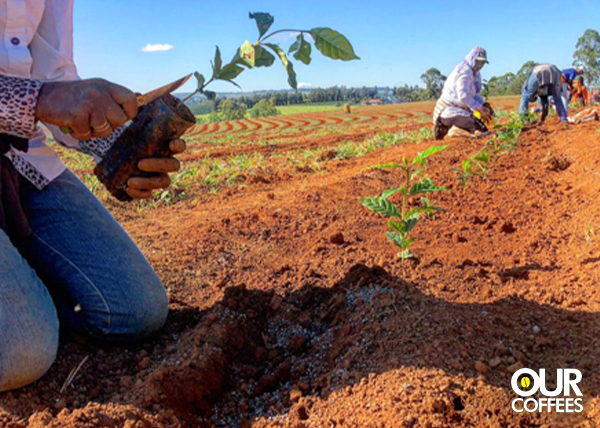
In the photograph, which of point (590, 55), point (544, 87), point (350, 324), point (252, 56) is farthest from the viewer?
point (590, 55)

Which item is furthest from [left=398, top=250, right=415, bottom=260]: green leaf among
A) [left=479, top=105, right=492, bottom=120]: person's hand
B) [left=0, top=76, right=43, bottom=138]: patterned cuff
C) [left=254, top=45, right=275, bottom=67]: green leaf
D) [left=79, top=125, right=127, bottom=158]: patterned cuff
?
[left=479, top=105, right=492, bottom=120]: person's hand

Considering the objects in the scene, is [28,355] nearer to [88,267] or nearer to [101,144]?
[88,267]

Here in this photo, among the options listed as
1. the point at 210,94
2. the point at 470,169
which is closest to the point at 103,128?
the point at 210,94

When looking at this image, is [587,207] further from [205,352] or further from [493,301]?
[205,352]

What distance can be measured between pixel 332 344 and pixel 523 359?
580 mm

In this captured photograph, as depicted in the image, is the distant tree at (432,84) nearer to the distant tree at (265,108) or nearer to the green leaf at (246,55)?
the distant tree at (265,108)

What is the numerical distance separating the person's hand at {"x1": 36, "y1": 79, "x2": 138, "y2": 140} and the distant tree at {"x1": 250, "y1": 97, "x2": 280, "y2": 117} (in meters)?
33.9

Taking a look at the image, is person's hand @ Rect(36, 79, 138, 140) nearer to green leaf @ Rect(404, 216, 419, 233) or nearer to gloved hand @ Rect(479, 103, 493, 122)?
green leaf @ Rect(404, 216, 419, 233)

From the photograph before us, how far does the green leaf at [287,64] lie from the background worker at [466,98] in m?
4.86

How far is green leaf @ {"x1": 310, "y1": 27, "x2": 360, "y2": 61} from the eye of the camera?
1858 mm

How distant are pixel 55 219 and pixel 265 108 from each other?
34645 millimetres

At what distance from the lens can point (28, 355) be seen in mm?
1437

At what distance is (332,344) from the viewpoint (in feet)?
5.45

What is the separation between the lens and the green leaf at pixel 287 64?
1.89m
